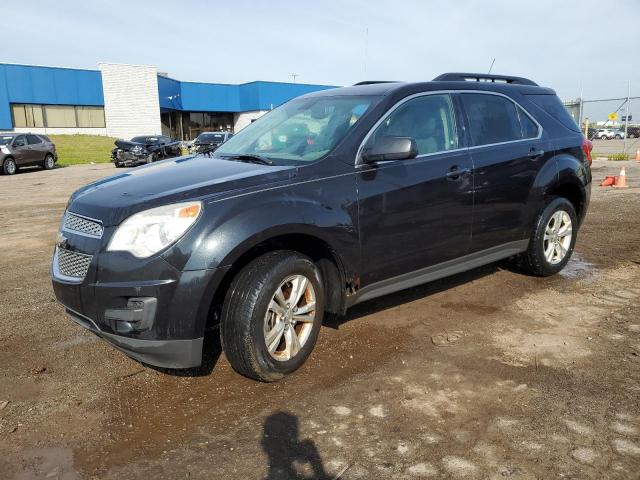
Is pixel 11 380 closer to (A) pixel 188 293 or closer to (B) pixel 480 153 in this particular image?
(A) pixel 188 293

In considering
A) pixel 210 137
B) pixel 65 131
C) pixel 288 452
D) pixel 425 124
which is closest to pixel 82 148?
pixel 65 131

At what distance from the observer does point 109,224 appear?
9.85 feet

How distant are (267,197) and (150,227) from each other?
0.70 m

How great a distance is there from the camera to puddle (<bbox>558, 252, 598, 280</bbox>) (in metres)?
5.57

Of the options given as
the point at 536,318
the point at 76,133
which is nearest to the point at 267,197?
the point at 536,318

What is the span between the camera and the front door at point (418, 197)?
3723mm

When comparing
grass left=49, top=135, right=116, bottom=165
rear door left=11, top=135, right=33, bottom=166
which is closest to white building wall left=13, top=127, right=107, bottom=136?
grass left=49, top=135, right=116, bottom=165

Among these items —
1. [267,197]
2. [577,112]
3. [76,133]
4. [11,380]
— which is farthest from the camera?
[76,133]

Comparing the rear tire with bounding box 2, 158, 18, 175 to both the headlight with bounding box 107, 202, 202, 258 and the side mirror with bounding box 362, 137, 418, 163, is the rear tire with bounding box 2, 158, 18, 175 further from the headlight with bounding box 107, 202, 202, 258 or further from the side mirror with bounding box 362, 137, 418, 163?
the side mirror with bounding box 362, 137, 418, 163

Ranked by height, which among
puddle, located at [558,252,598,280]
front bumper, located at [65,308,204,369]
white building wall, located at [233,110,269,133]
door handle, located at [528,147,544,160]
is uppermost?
white building wall, located at [233,110,269,133]

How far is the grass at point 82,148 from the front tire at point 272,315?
28.8 meters

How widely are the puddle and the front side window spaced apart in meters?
1.68

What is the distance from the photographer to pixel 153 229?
2947 mm

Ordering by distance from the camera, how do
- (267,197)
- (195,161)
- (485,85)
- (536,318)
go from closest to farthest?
(267,197)
(195,161)
(536,318)
(485,85)
